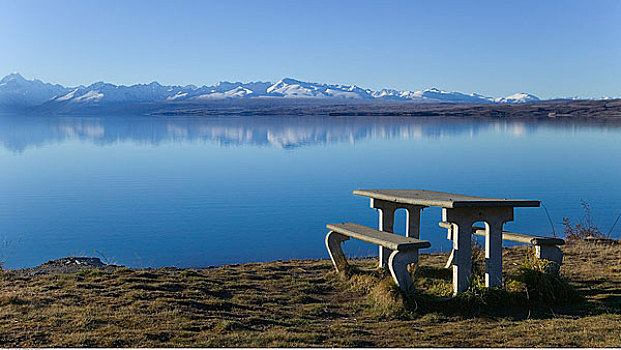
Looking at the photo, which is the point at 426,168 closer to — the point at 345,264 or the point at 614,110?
the point at 345,264

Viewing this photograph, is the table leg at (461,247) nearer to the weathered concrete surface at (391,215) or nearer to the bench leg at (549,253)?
the bench leg at (549,253)

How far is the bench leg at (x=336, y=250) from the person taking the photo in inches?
287

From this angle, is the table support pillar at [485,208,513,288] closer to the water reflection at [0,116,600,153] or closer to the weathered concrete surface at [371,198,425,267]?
the weathered concrete surface at [371,198,425,267]

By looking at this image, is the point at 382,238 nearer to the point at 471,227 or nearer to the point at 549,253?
the point at 471,227

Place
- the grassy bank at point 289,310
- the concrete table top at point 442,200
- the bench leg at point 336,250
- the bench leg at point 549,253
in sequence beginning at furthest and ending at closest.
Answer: the bench leg at point 336,250
the bench leg at point 549,253
the concrete table top at point 442,200
the grassy bank at point 289,310

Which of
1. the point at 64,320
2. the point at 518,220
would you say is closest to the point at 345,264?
the point at 64,320

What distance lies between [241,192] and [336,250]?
10.9m

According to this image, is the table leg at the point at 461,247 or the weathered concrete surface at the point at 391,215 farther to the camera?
the weathered concrete surface at the point at 391,215

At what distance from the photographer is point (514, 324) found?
537 centimetres

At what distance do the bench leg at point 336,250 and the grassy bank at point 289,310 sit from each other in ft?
0.48

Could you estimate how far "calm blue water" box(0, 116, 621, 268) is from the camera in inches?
456

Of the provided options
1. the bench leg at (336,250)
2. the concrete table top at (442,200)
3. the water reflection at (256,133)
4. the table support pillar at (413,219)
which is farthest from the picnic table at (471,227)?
the water reflection at (256,133)

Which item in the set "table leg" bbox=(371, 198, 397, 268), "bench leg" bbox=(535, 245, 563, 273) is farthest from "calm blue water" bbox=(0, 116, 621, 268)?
"bench leg" bbox=(535, 245, 563, 273)

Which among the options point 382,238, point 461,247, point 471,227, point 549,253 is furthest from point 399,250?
point 549,253
